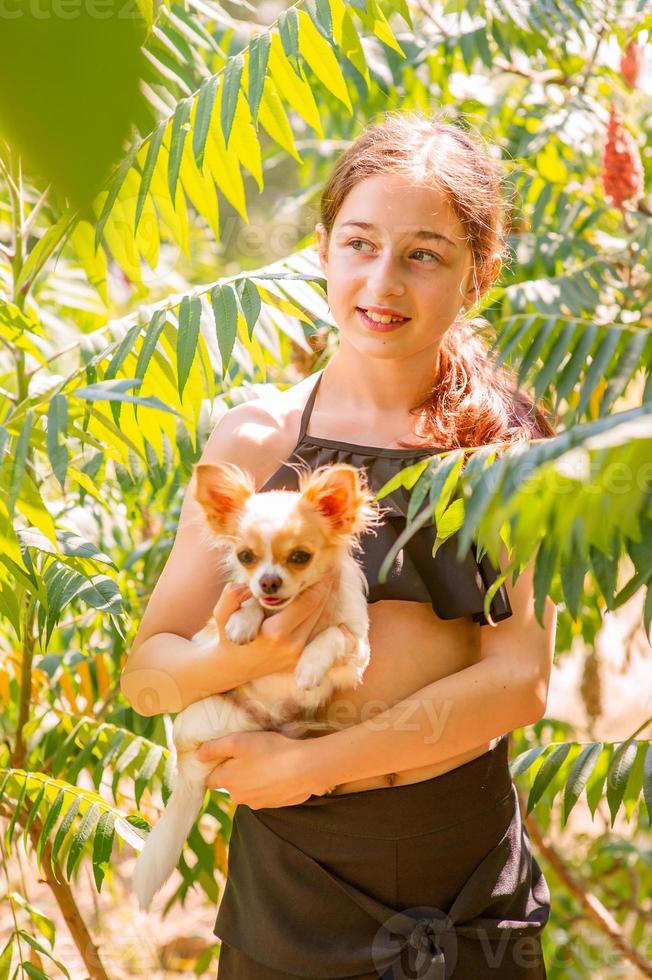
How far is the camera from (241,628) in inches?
80.5

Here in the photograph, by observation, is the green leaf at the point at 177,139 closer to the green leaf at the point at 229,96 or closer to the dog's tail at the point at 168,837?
the green leaf at the point at 229,96

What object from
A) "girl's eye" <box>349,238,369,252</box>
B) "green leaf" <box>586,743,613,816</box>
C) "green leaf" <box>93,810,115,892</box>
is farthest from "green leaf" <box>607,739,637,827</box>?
"girl's eye" <box>349,238,369,252</box>

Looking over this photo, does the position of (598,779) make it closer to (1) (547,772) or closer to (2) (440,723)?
(1) (547,772)

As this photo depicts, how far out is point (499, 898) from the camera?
2201 mm

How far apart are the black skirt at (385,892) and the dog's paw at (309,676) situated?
11.6 inches

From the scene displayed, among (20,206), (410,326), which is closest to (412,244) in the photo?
(410,326)

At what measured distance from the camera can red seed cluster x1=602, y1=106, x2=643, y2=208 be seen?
343 centimetres

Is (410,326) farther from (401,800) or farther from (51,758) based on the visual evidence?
(51,758)

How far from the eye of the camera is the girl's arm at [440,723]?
6.59 ft

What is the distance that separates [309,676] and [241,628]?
0.17m

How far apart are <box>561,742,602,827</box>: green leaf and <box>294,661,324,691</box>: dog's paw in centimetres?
75

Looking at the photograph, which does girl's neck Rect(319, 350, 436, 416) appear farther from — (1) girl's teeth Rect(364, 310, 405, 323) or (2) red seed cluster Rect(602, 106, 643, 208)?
(2) red seed cluster Rect(602, 106, 643, 208)

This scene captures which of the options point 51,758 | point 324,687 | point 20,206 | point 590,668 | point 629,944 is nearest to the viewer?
point 324,687

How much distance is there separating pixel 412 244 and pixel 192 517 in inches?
31.4
